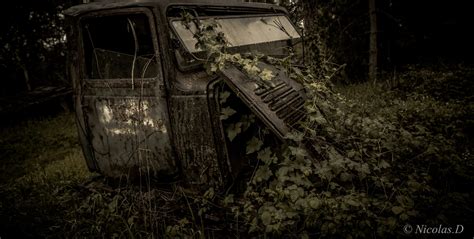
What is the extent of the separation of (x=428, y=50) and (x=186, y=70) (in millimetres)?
6991

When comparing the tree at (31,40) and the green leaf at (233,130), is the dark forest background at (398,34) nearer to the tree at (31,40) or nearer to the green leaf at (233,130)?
the green leaf at (233,130)

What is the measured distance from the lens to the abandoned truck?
8.84 feet

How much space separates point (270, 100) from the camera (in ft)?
8.41

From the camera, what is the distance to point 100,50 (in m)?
3.29

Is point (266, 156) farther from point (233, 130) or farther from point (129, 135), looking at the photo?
point (129, 135)

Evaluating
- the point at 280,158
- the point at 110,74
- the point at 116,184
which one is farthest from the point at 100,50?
the point at 280,158

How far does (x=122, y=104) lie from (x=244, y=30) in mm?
1383

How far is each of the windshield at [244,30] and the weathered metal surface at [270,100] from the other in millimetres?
452

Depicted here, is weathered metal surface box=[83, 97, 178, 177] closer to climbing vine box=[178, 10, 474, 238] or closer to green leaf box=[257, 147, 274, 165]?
climbing vine box=[178, 10, 474, 238]

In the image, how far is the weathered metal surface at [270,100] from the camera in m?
2.43

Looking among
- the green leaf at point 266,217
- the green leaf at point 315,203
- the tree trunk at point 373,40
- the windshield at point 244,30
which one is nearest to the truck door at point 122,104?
the windshield at point 244,30

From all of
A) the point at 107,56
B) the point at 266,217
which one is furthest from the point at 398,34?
the point at 266,217

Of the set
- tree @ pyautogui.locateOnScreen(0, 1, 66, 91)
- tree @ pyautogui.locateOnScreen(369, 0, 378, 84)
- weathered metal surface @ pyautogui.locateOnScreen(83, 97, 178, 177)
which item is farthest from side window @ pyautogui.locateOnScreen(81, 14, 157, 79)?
tree @ pyautogui.locateOnScreen(0, 1, 66, 91)

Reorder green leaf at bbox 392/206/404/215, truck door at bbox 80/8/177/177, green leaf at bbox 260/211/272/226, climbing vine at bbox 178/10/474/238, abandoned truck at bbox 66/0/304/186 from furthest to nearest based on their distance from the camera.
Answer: truck door at bbox 80/8/177/177
abandoned truck at bbox 66/0/304/186
green leaf at bbox 260/211/272/226
climbing vine at bbox 178/10/474/238
green leaf at bbox 392/206/404/215
